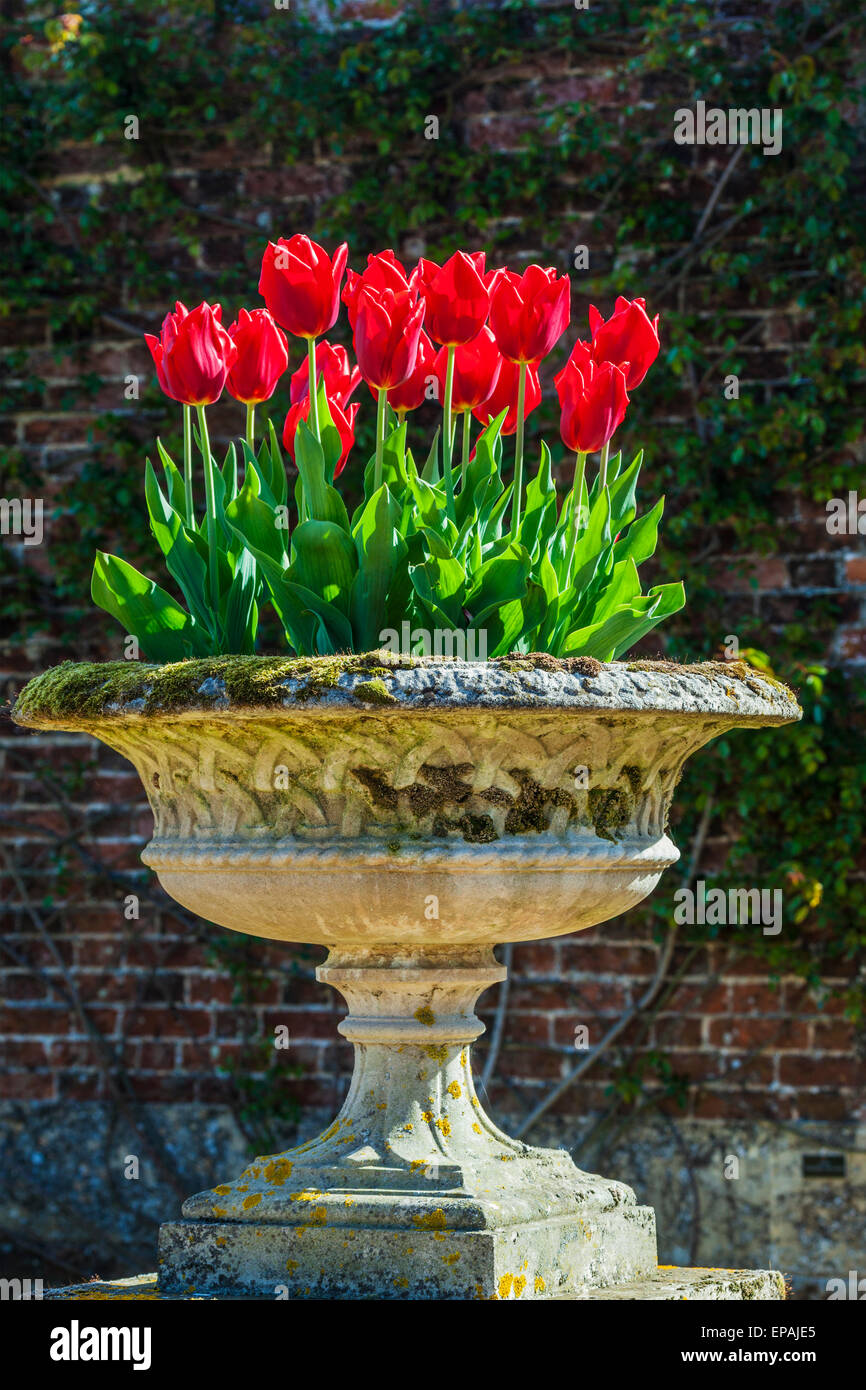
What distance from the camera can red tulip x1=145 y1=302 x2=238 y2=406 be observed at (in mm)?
2291

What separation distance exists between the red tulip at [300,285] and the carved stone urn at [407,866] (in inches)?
19.1

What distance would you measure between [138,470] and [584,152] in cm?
153

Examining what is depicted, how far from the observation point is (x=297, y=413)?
2500 millimetres

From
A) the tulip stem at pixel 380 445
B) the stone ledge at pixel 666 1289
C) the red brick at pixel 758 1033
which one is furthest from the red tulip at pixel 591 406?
the red brick at pixel 758 1033

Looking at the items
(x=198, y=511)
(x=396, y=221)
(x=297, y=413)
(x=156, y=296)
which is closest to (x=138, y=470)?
(x=198, y=511)

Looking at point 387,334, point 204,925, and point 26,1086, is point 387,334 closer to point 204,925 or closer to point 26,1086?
point 204,925

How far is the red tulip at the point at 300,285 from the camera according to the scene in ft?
7.20

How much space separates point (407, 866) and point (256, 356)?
2.56 ft

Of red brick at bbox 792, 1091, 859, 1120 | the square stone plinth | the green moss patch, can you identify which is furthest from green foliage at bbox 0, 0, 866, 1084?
A: the green moss patch

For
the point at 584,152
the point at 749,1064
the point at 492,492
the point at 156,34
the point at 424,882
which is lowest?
the point at 749,1064

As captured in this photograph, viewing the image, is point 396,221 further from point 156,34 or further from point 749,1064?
point 749,1064

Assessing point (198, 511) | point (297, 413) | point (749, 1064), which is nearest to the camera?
point (297, 413)

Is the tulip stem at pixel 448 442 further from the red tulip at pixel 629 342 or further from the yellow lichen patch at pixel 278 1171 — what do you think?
the yellow lichen patch at pixel 278 1171

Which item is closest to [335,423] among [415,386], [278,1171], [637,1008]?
[415,386]
